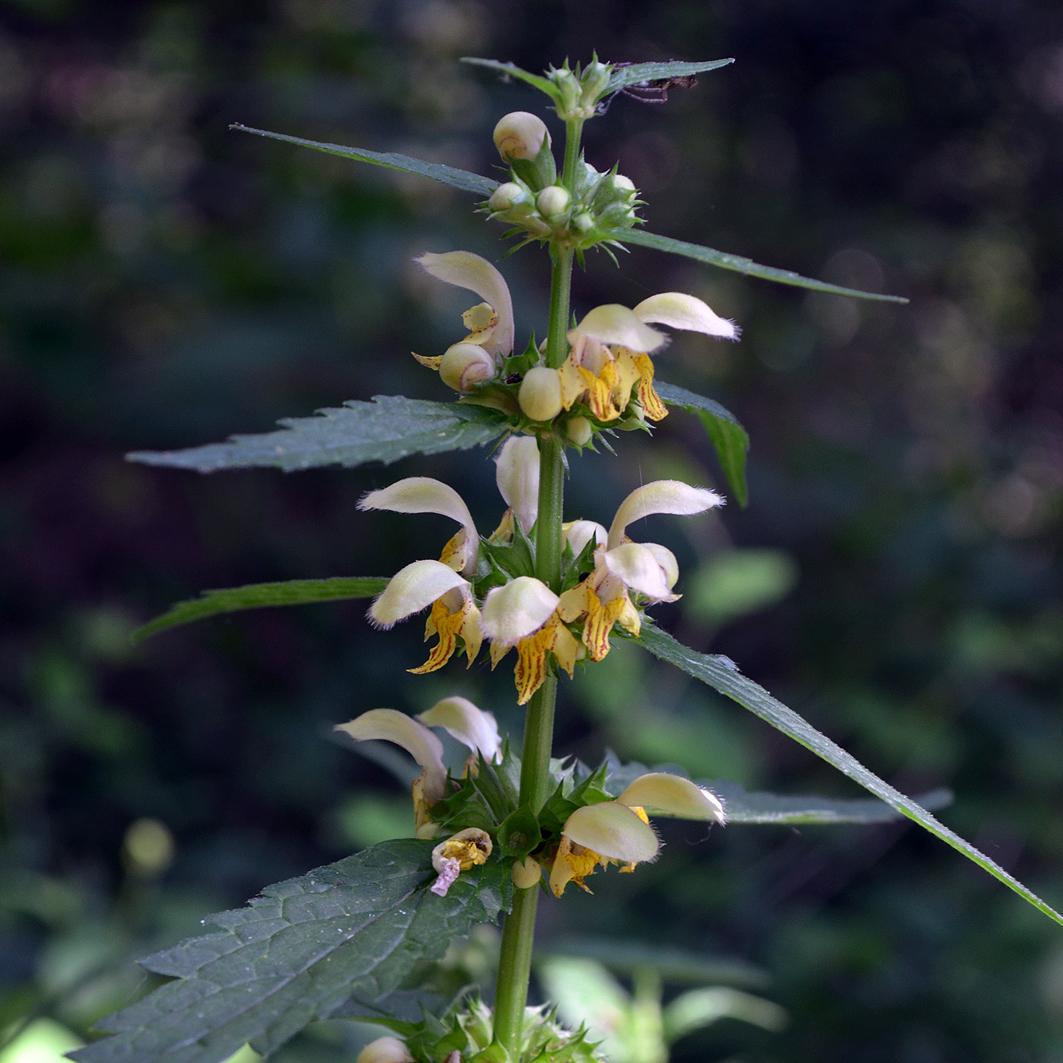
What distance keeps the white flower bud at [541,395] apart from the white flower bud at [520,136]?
0.74 feet

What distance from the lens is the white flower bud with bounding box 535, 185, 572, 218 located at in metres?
0.93

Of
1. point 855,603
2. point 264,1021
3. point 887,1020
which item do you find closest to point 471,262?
point 264,1021

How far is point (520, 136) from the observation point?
98 centimetres

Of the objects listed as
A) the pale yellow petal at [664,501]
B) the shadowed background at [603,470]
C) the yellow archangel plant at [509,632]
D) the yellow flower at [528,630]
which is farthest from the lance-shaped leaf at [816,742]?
the shadowed background at [603,470]

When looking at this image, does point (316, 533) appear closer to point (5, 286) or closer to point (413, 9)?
point (5, 286)

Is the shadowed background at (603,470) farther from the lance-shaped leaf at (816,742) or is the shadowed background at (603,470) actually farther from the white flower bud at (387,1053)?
the lance-shaped leaf at (816,742)

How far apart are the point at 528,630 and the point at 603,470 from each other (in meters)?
3.05

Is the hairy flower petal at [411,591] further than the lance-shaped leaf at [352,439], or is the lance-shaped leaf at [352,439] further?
the hairy flower petal at [411,591]

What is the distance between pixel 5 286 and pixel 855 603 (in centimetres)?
406

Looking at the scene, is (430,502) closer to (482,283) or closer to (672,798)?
(482,283)

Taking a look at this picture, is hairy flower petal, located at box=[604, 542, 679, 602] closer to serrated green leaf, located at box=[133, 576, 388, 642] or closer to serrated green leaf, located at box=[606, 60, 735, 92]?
serrated green leaf, located at box=[133, 576, 388, 642]

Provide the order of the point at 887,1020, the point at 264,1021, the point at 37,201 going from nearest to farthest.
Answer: the point at 264,1021
the point at 887,1020
the point at 37,201

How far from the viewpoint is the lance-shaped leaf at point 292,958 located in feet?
2.26

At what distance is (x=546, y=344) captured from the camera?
38.0 inches
